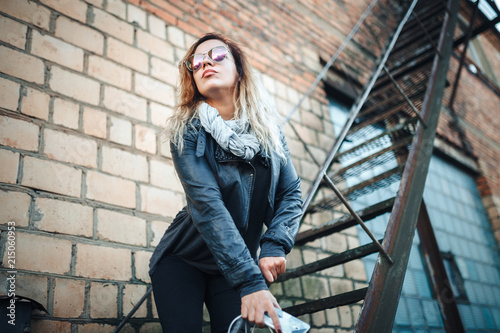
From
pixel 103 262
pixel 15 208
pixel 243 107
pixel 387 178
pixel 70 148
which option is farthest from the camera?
pixel 387 178

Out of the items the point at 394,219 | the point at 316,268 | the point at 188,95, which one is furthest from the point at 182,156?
the point at 394,219

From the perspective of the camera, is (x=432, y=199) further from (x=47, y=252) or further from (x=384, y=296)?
(x=47, y=252)

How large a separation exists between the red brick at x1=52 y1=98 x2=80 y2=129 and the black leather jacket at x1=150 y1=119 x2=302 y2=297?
1.13m

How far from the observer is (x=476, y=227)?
19.5 feet

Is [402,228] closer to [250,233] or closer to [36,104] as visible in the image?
[250,233]

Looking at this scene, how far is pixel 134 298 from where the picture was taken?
7.30 feet

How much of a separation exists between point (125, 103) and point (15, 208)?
102cm

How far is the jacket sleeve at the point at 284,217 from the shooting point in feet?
4.67

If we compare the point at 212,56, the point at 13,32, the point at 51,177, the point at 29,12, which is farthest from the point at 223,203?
the point at 29,12

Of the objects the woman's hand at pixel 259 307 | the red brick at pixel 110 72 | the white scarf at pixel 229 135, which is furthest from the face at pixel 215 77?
the red brick at pixel 110 72

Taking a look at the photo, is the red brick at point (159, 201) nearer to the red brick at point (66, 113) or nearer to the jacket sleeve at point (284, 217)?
the red brick at point (66, 113)

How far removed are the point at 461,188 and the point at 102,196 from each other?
565cm

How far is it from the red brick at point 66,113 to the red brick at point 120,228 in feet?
1.87

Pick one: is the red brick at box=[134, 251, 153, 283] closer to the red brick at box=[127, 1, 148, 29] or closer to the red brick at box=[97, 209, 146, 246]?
the red brick at box=[97, 209, 146, 246]
